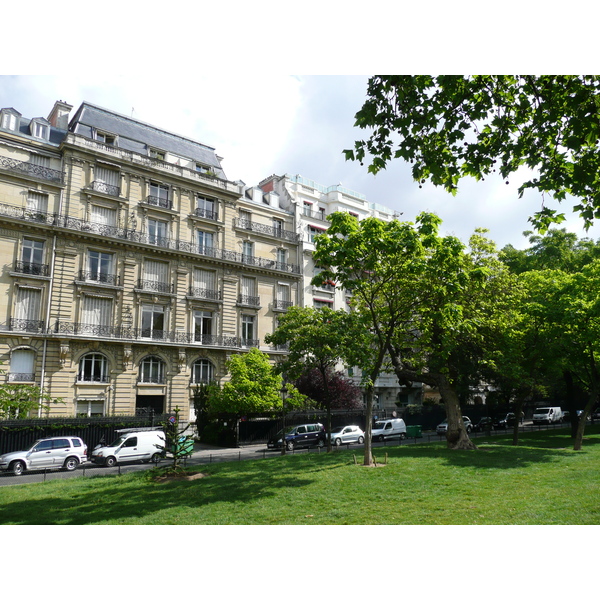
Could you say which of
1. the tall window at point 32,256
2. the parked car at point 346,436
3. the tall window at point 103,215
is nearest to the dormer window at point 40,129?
the tall window at point 103,215

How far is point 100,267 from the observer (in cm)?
3506

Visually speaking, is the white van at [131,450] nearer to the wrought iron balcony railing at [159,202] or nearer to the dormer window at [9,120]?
the wrought iron balcony railing at [159,202]

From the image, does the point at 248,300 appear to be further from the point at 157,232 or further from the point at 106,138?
the point at 106,138

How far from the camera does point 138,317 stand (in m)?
35.9

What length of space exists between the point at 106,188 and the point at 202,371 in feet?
50.8

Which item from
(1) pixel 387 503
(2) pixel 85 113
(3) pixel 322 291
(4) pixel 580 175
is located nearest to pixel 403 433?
(3) pixel 322 291

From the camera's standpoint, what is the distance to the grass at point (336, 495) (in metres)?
10.1

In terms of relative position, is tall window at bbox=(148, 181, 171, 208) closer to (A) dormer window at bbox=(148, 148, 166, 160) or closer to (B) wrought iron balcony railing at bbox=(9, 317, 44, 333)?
Result: (A) dormer window at bbox=(148, 148, 166, 160)

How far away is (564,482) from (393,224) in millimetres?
9458

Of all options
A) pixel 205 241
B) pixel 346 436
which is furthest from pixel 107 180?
pixel 346 436

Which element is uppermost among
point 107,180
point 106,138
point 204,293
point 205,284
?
point 106,138

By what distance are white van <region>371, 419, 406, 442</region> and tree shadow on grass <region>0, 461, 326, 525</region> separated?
2026 cm

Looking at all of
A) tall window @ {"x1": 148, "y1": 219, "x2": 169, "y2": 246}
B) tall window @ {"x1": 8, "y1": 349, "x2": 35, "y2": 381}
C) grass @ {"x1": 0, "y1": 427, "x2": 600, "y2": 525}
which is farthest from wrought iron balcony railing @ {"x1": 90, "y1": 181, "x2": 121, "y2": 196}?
grass @ {"x1": 0, "y1": 427, "x2": 600, "y2": 525}

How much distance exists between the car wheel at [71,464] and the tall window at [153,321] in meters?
13.2
